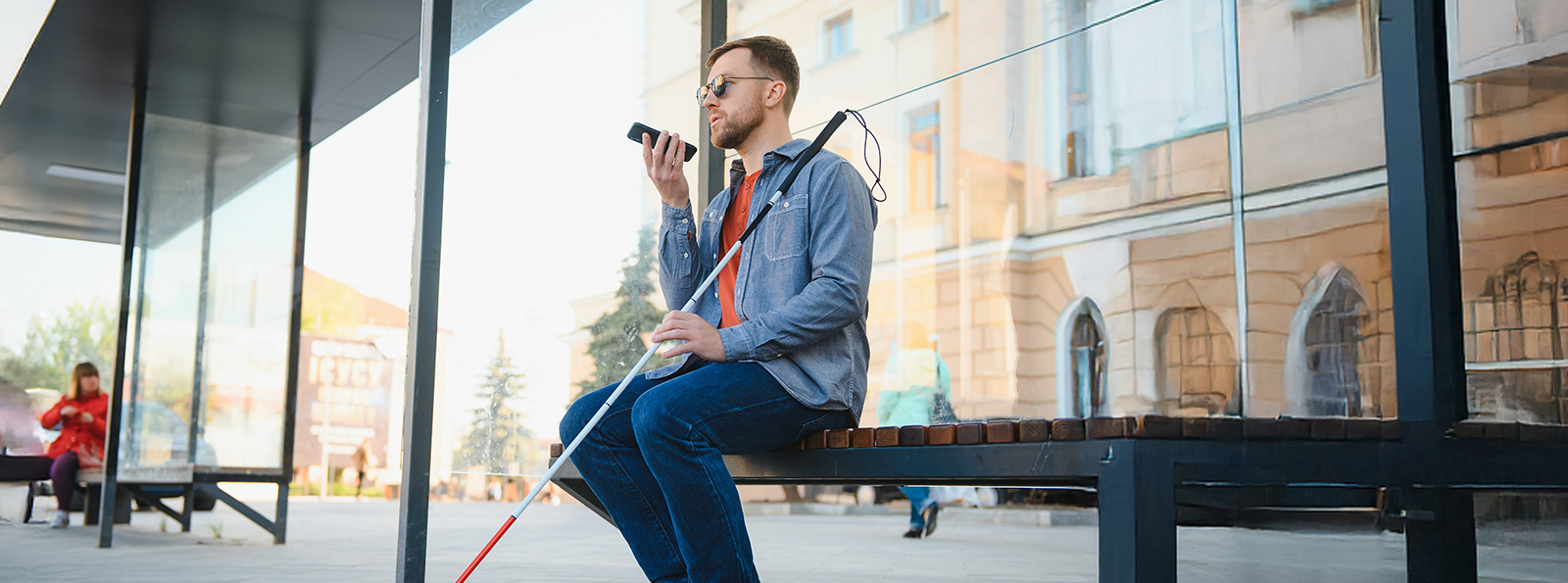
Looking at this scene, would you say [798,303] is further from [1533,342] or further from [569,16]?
[1533,342]

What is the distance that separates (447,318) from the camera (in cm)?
414

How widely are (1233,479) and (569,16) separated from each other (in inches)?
143

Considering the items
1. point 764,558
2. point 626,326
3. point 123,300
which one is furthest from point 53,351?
point 626,326

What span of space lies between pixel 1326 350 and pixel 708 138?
31.8ft

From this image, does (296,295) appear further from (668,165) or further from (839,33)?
(839,33)

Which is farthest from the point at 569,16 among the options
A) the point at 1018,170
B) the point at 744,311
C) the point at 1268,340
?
the point at 1018,170

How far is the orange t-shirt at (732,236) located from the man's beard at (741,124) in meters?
0.09

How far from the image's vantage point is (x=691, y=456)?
2184 millimetres

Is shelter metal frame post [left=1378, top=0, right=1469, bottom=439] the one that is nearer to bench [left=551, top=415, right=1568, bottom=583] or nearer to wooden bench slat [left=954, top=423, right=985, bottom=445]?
bench [left=551, top=415, right=1568, bottom=583]

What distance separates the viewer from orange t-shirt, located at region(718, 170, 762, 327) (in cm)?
271

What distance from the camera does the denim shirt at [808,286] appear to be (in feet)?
7.56

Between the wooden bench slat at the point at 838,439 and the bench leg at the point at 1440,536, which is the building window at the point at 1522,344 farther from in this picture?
the wooden bench slat at the point at 838,439

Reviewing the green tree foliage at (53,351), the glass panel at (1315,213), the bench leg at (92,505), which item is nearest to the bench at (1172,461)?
the glass panel at (1315,213)

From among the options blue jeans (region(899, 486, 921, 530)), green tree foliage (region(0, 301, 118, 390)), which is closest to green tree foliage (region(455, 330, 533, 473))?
blue jeans (region(899, 486, 921, 530))
